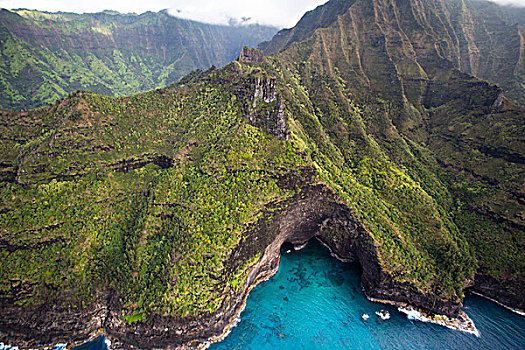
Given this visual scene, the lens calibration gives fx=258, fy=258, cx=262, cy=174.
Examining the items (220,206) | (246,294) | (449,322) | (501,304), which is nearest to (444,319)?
(449,322)

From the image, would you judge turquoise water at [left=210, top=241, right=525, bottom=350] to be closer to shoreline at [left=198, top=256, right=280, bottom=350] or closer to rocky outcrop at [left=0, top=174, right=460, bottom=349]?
shoreline at [left=198, top=256, right=280, bottom=350]

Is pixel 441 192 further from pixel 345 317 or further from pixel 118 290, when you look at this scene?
pixel 118 290

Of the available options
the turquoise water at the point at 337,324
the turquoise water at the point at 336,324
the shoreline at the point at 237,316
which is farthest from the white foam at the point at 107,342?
the turquoise water at the point at 337,324

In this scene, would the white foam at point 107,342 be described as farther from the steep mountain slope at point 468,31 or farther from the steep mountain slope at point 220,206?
the steep mountain slope at point 468,31

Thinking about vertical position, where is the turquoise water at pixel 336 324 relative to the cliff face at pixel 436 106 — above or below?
below

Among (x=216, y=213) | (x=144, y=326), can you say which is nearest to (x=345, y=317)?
(x=216, y=213)
